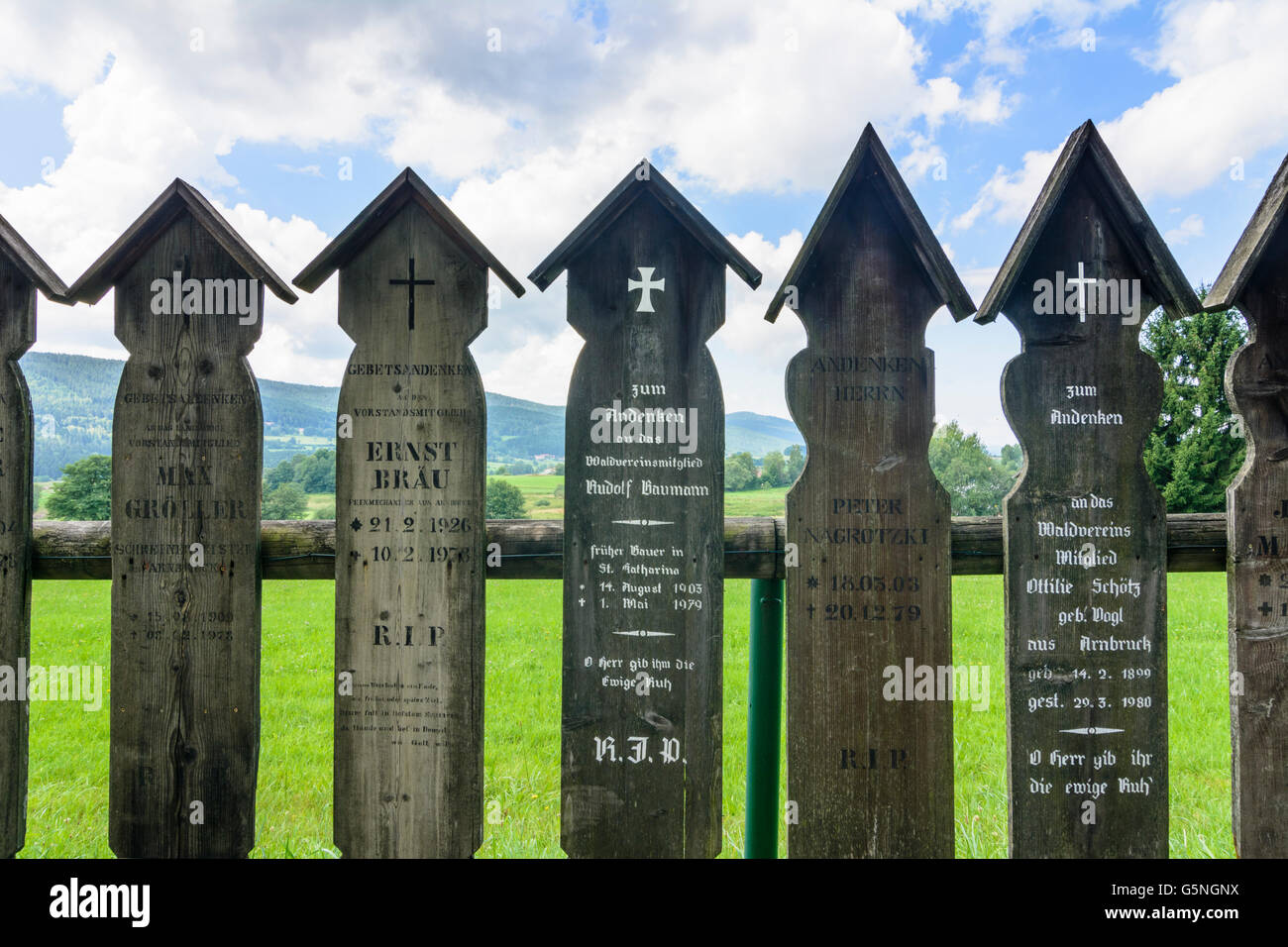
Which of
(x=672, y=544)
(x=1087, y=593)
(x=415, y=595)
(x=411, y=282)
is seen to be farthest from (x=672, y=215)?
(x=1087, y=593)

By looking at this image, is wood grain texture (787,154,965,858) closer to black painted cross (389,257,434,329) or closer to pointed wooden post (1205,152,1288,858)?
pointed wooden post (1205,152,1288,858)

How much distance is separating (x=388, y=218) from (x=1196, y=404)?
40.5ft

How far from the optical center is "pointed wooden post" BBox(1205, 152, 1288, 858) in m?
2.49

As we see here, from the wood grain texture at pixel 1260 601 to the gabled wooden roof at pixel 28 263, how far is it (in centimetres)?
420

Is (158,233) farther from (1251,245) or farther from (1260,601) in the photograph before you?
(1260,601)

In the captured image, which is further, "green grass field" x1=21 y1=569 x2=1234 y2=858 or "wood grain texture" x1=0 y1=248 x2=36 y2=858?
"green grass field" x1=21 y1=569 x2=1234 y2=858

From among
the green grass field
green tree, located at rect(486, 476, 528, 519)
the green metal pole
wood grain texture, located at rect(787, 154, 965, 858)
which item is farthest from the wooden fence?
green tree, located at rect(486, 476, 528, 519)

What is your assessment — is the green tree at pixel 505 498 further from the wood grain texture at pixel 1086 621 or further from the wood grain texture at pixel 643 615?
the wood grain texture at pixel 1086 621

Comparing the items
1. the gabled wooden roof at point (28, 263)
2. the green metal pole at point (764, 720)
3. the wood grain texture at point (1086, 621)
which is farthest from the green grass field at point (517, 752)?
the gabled wooden roof at point (28, 263)

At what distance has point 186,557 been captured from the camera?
97.9 inches

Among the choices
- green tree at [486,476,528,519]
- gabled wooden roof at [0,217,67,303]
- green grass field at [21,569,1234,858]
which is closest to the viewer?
gabled wooden roof at [0,217,67,303]

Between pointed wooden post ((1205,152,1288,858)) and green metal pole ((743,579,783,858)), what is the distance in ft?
5.22

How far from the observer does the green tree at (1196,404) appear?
34.6 ft
